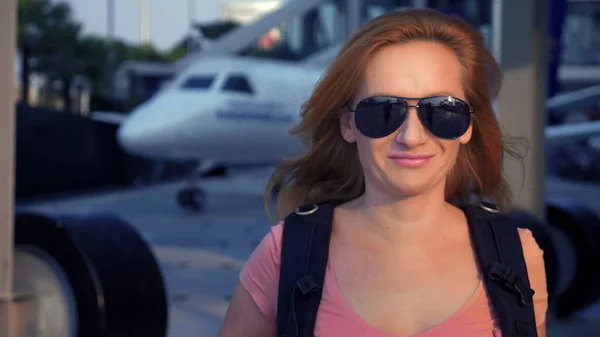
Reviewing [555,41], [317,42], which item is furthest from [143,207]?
[317,42]

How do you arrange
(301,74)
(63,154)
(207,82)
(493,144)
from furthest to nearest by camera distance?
(63,154), (301,74), (207,82), (493,144)

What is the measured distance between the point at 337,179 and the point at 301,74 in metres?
14.5

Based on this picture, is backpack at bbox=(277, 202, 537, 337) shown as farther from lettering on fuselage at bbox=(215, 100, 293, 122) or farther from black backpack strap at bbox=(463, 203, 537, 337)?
lettering on fuselage at bbox=(215, 100, 293, 122)

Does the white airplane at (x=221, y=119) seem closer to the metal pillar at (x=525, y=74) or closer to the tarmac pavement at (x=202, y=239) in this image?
the tarmac pavement at (x=202, y=239)

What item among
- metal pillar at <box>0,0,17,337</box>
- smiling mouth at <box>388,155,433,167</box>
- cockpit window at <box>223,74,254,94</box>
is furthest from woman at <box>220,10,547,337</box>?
cockpit window at <box>223,74,254,94</box>

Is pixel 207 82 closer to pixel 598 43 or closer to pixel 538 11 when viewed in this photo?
pixel 538 11

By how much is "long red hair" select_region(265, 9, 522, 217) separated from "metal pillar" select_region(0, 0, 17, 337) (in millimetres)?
1796

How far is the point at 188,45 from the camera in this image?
85.8 meters

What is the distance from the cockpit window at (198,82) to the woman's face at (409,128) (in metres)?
13.4

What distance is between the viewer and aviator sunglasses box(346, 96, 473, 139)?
5.80 feet

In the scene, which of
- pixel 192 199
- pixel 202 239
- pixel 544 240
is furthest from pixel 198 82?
pixel 544 240

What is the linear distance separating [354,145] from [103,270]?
2.08 m

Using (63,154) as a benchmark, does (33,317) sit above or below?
above

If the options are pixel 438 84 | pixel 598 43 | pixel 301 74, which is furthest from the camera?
pixel 598 43
